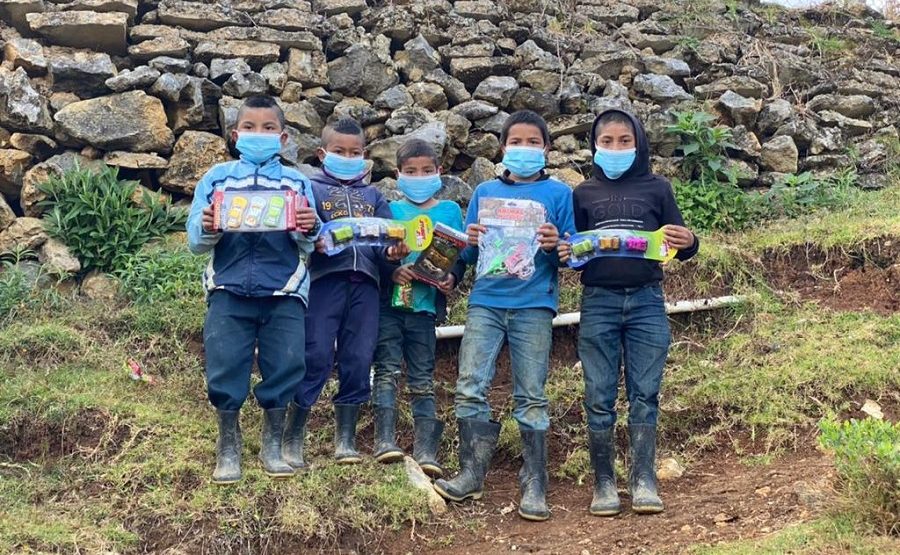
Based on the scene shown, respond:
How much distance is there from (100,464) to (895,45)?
8.44 m

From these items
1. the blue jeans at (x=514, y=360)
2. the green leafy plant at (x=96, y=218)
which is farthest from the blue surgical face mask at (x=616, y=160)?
the green leafy plant at (x=96, y=218)

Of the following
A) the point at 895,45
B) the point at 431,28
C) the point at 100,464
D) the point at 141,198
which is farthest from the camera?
the point at 895,45

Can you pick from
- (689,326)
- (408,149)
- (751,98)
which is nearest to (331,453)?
(408,149)

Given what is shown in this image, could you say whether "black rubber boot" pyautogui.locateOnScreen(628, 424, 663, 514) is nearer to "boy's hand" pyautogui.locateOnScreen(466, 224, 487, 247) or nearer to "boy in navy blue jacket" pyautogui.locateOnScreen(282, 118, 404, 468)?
"boy's hand" pyautogui.locateOnScreen(466, 224, 487, 247)

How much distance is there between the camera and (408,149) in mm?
4305

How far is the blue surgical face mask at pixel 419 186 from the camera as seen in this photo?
4.30 m

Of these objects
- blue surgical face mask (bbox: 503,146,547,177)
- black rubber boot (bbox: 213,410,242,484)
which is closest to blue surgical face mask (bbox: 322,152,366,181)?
blue surgical face mask (bbox: 503,146,547,177)

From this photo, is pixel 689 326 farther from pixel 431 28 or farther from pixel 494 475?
pixel 431 28

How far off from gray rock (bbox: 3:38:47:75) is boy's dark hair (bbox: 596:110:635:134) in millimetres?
4245

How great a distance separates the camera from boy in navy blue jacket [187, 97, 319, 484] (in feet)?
12.4

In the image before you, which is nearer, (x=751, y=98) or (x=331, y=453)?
(x=331, y=453)

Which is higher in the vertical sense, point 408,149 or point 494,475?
point 408,149

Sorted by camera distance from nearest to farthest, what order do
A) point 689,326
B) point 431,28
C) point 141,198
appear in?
point 689,326 → point 141,198 → point 431,28

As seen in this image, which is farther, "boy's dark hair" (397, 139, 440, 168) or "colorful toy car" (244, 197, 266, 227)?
"boy's dark hair" (397, 139, 440, 168)
